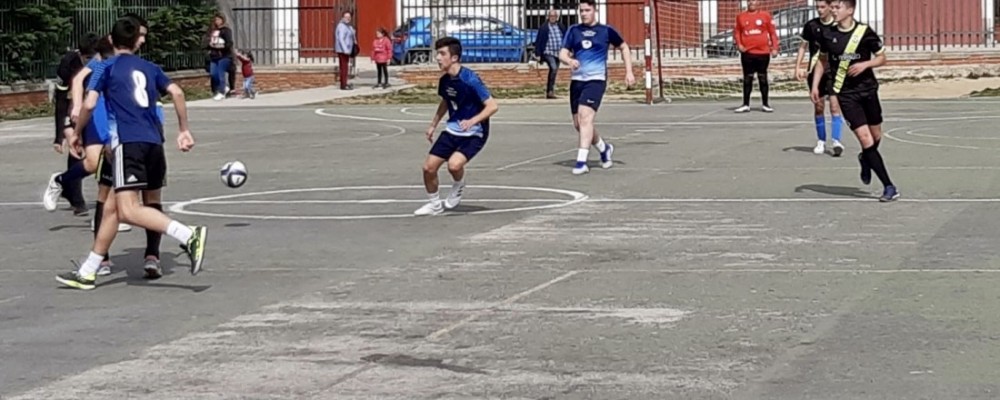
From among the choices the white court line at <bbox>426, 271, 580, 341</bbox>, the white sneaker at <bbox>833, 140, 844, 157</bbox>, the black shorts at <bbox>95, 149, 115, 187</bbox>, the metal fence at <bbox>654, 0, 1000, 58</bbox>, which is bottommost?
the white court line at <bbox>426, 271, 580, 341</bbox>

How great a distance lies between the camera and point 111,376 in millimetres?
7477

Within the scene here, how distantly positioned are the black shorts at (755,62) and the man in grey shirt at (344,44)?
12.1 meters

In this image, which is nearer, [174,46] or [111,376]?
[111,376]

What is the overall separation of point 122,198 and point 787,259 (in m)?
4.20

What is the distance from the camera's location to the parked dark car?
37.6 meters

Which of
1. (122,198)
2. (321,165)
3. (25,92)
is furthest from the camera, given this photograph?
(25,92)

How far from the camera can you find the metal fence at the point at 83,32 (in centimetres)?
3048

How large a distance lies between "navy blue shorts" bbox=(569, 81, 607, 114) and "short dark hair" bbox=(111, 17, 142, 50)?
7.26 metres

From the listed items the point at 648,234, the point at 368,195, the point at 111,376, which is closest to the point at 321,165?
the point at 368,195

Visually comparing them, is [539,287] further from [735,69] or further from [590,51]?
[735,69]

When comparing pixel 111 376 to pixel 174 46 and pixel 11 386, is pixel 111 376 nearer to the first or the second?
pixel 11 386

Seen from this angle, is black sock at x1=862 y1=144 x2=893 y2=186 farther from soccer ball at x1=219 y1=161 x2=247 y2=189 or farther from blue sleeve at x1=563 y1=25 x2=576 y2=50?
soccer ball at x1=219 y1=161 x2=247 y2=189

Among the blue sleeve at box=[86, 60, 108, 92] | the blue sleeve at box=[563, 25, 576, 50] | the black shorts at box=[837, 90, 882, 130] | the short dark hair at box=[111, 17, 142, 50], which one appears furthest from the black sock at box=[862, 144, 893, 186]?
the blue sleeve at box=[86, 60, 108, 92]

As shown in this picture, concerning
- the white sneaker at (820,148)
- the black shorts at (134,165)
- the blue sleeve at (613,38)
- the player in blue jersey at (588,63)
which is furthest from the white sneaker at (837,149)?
the black shorts at (134,165)
